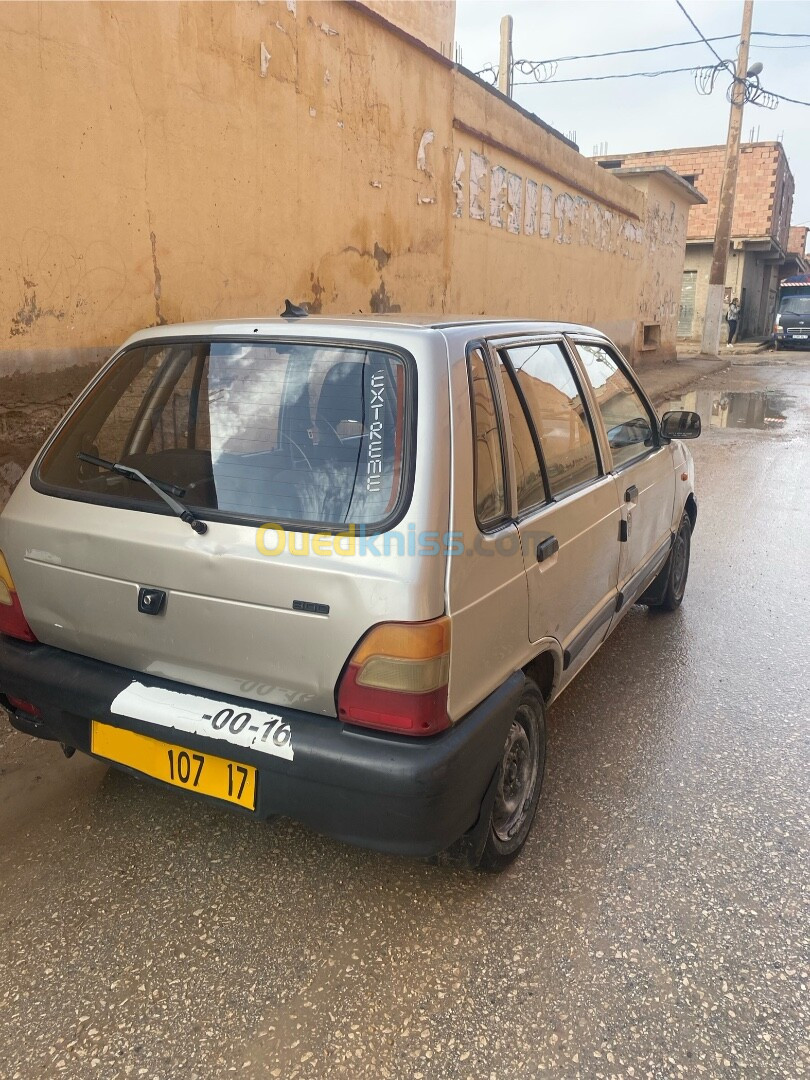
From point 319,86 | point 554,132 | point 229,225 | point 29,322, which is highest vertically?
point 554,132

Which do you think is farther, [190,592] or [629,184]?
[629,184]

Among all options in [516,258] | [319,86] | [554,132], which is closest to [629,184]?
[554,132]

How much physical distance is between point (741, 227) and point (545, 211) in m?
28.5

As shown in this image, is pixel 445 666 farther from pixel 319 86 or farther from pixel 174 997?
pixel 319 86

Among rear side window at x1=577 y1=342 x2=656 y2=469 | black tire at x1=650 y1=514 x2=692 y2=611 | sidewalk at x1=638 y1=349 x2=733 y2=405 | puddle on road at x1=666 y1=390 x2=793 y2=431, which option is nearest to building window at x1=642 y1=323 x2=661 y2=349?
sidewalk at x1=638 y1=349 x2=733 y2=405

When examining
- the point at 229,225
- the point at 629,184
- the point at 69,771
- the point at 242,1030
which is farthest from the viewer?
the point at 629,184

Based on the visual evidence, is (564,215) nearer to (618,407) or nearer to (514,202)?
(514,202)

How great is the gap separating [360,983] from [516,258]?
32.9 feet

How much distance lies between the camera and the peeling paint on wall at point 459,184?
28.1 ft

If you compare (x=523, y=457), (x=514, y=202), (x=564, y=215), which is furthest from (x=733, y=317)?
(x=523, y=457)

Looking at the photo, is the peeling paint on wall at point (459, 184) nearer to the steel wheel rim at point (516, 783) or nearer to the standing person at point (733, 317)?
the steel wheel rim at point (516, 783)

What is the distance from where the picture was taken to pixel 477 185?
30.1 feet

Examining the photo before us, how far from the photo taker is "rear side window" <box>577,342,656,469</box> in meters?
3.19

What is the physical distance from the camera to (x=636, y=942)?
2133 millimetres
